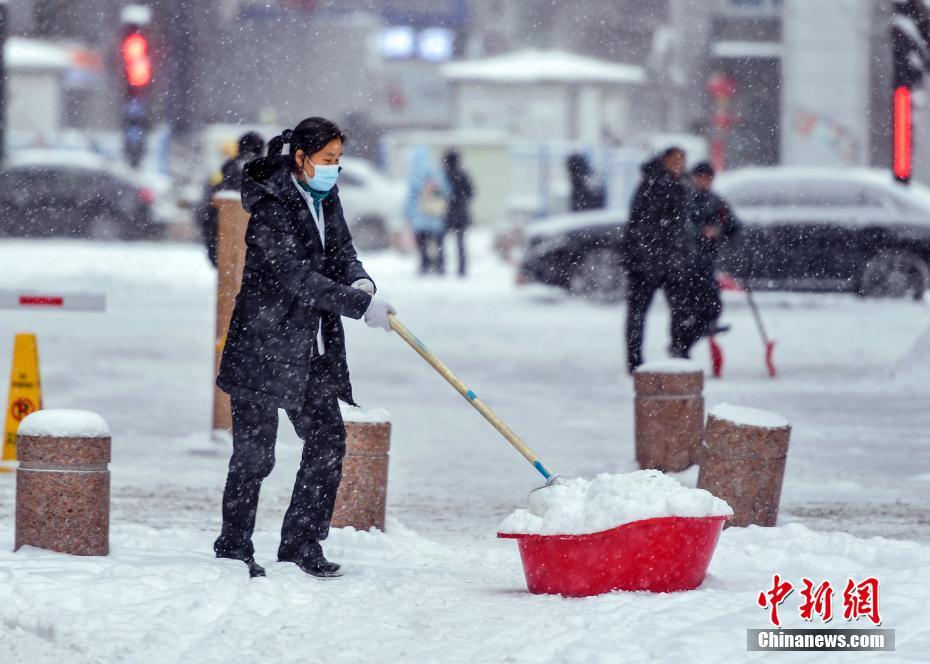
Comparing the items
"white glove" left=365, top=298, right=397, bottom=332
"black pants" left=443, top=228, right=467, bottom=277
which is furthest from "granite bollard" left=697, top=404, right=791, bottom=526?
"black pants" left=443, top=228, right=467, bottom=277

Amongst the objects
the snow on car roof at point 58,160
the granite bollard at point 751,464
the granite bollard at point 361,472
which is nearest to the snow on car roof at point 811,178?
the granite bollard at point 751,464

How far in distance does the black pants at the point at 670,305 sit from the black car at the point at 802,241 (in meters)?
6.79

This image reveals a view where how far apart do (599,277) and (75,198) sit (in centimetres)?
1302

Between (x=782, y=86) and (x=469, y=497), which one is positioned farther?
(x=782, y=86)

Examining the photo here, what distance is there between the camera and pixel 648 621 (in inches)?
223

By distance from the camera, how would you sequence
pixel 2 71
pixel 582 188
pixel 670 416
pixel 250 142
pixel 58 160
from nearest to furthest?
1. pixel 670 416
2. pixel 250 142
3. pixel 2 71
4. pixel 582 188
5. pixel 58 160

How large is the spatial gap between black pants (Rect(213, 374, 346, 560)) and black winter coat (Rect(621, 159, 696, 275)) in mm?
6713

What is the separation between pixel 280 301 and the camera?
→ 624cm

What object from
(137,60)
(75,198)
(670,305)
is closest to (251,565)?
(670,305)

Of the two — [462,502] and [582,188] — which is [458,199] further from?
[462,502]

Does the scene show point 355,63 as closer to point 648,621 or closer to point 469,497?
point 469,497

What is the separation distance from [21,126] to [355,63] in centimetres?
995

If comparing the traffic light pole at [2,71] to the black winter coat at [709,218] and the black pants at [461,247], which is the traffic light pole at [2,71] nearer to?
the black winter coat at [709,218]

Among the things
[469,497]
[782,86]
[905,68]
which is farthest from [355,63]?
[469,497]
